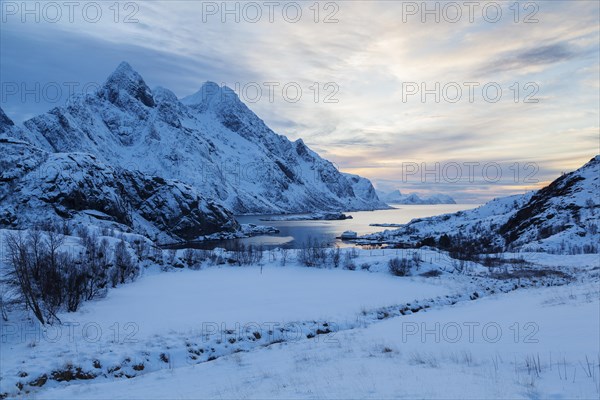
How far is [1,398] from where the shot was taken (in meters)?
14.6

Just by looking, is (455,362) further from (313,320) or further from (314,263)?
(314,263)

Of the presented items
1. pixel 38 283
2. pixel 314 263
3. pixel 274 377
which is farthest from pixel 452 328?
pixel 314 263

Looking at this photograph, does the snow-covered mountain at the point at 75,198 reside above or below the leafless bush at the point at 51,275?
above

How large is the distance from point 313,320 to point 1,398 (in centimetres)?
1665

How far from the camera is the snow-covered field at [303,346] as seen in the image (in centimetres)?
1152

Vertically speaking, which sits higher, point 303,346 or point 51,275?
point 51,275

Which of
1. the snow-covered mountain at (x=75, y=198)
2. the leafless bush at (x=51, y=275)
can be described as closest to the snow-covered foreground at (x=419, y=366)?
the leafless bush at (x=51, y=275)

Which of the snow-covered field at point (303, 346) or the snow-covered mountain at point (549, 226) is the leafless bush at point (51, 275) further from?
the snow-covered mountain at point (549, 226)

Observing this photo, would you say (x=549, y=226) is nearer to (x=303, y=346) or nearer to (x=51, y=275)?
(x=303, y=346)

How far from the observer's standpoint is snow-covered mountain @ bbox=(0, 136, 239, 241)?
5305 inches

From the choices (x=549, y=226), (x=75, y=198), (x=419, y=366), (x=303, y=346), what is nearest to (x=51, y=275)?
(x=303, y=346)

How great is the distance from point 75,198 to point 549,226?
160 meters

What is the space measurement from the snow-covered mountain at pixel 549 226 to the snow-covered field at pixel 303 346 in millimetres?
74599

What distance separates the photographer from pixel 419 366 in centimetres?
1364
